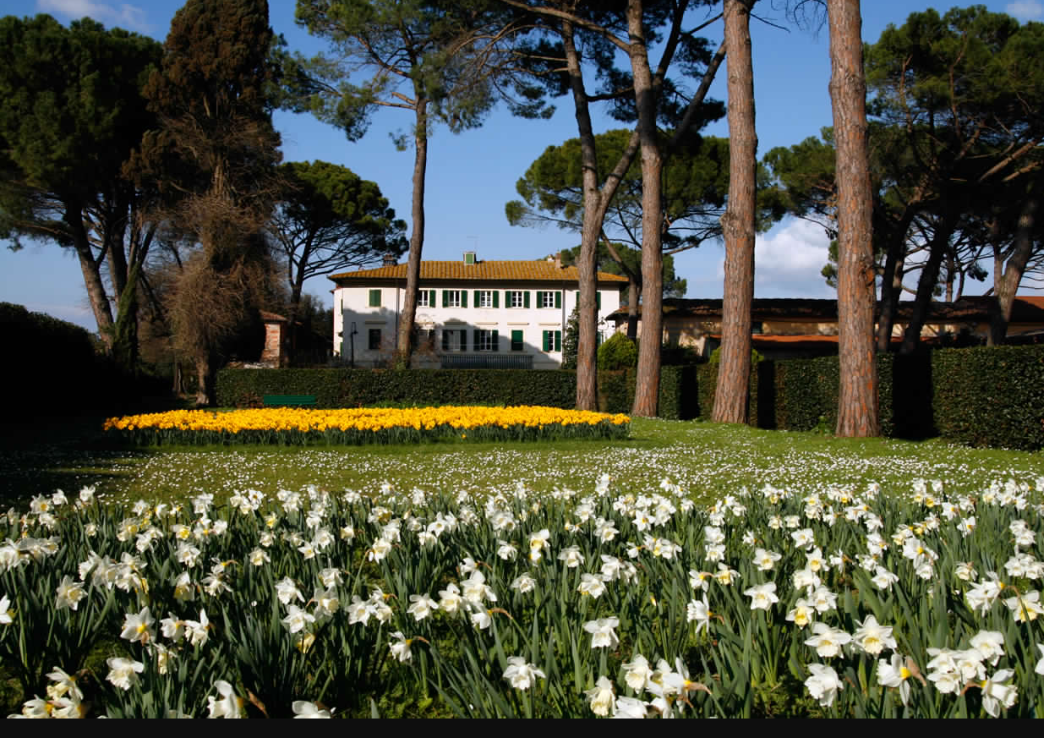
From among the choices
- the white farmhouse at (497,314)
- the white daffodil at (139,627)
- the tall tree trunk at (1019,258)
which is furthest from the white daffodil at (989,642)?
the white farmhouse at (497,314)

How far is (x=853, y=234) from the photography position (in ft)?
36.6

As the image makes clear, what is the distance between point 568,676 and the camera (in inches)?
88.8

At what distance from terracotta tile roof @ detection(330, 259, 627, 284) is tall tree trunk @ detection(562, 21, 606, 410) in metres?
24.8

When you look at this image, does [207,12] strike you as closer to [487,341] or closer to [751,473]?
[487,341]

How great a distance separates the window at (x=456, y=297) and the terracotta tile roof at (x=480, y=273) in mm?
750

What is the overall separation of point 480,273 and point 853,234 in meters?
35.9

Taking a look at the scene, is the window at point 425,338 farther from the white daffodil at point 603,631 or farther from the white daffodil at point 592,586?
the white daffodil at point 603,631

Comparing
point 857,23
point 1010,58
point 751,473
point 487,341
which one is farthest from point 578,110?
point 487,341

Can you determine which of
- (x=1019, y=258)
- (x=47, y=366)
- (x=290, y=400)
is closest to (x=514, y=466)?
(x=290, y=400)

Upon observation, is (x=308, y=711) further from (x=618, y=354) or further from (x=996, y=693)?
(x=618, y=354)

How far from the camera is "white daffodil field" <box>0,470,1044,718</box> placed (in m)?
1.80

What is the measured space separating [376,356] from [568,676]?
140 ft

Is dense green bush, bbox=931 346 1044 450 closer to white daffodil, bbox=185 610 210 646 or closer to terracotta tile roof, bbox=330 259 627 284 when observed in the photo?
white daffodil, bbox=185 610 210 646

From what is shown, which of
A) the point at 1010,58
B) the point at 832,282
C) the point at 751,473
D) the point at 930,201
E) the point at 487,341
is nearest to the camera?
the point at 751,473
